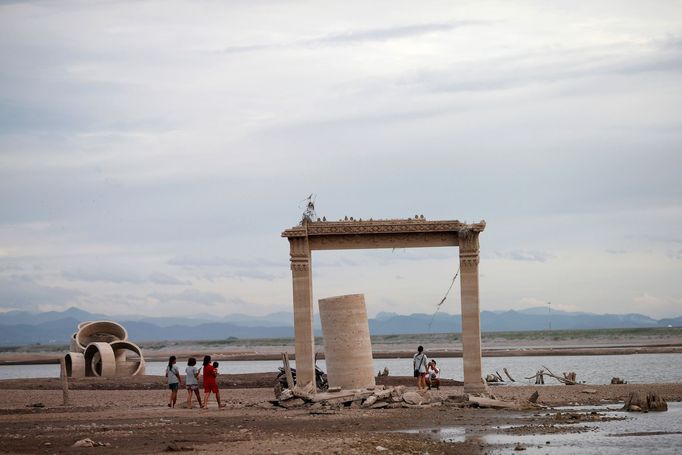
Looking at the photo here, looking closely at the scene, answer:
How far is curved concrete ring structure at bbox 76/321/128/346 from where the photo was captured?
48.8m

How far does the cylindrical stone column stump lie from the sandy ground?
1.73 metres

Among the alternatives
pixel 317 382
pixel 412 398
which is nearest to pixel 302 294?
pixel 412 398

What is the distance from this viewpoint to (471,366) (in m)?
27.8

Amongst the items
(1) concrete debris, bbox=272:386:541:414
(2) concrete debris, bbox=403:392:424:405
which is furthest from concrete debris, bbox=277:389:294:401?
(2) concrete debris, bbox=403:392:424:405

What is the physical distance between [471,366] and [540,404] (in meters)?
1.94

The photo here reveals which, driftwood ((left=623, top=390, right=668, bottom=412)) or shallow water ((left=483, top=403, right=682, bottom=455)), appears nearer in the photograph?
shallow water ((left=483, top=403, right=682, bottom=455))

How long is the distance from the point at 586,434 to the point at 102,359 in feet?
90.0

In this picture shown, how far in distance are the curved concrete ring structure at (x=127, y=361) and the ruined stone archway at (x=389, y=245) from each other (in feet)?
64.2

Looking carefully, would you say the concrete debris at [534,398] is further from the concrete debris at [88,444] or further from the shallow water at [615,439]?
the concrete debris at [88,444]

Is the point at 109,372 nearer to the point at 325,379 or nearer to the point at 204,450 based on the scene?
the point at 325,379

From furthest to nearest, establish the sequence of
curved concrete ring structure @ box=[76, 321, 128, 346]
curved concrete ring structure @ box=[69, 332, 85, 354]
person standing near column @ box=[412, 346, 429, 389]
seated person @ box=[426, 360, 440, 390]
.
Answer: curved concrete ring structure @ box=[76, 321, 128, 346] < curved concrete ring structure @ box=[69, 332, 85, 354] < seated person @ box=[426, 360, 440, 390] < person standing near column @ box=[412, 346, 429, 389]

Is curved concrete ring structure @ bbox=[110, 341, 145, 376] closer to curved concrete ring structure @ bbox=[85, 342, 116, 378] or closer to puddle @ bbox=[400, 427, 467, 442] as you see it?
curved concrete ring structure @ bbox=[85, 342, 116, 378]

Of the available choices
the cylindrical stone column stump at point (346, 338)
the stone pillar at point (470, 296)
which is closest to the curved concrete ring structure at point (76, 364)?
the cylindrical stone column stump at point (346, 338)

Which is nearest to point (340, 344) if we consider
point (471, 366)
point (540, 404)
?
point (471, 366)
